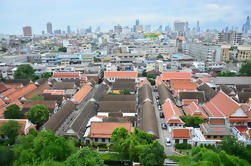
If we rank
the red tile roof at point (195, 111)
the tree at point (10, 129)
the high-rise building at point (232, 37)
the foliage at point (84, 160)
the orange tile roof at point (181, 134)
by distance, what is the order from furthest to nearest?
the high-rise building at point (232, 37) < the red tile roof at point (195, 111) < the orange tile roof at point (181, 134) < the tree at point (10, 129) < the foliage at point (84, 160)

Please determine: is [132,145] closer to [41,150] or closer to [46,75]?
[41,150]

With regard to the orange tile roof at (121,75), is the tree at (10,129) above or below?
below

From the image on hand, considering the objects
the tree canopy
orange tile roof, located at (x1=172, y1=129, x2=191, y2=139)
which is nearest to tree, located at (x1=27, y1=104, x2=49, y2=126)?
orange tile roof, located at (x1=172, y1=129, x2=191, y2=139)

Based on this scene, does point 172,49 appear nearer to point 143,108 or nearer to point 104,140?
point 143,108

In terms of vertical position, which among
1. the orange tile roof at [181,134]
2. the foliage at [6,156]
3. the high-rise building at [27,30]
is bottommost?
the orange tile roof at [181,134]

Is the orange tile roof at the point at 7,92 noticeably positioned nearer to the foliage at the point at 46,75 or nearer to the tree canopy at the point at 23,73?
the tree canopy at the point at 23,73

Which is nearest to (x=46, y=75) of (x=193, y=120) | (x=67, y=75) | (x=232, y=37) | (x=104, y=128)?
(x=67, y=75)

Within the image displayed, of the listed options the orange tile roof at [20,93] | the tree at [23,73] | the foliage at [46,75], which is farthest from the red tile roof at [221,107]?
the tree at [23,73]
